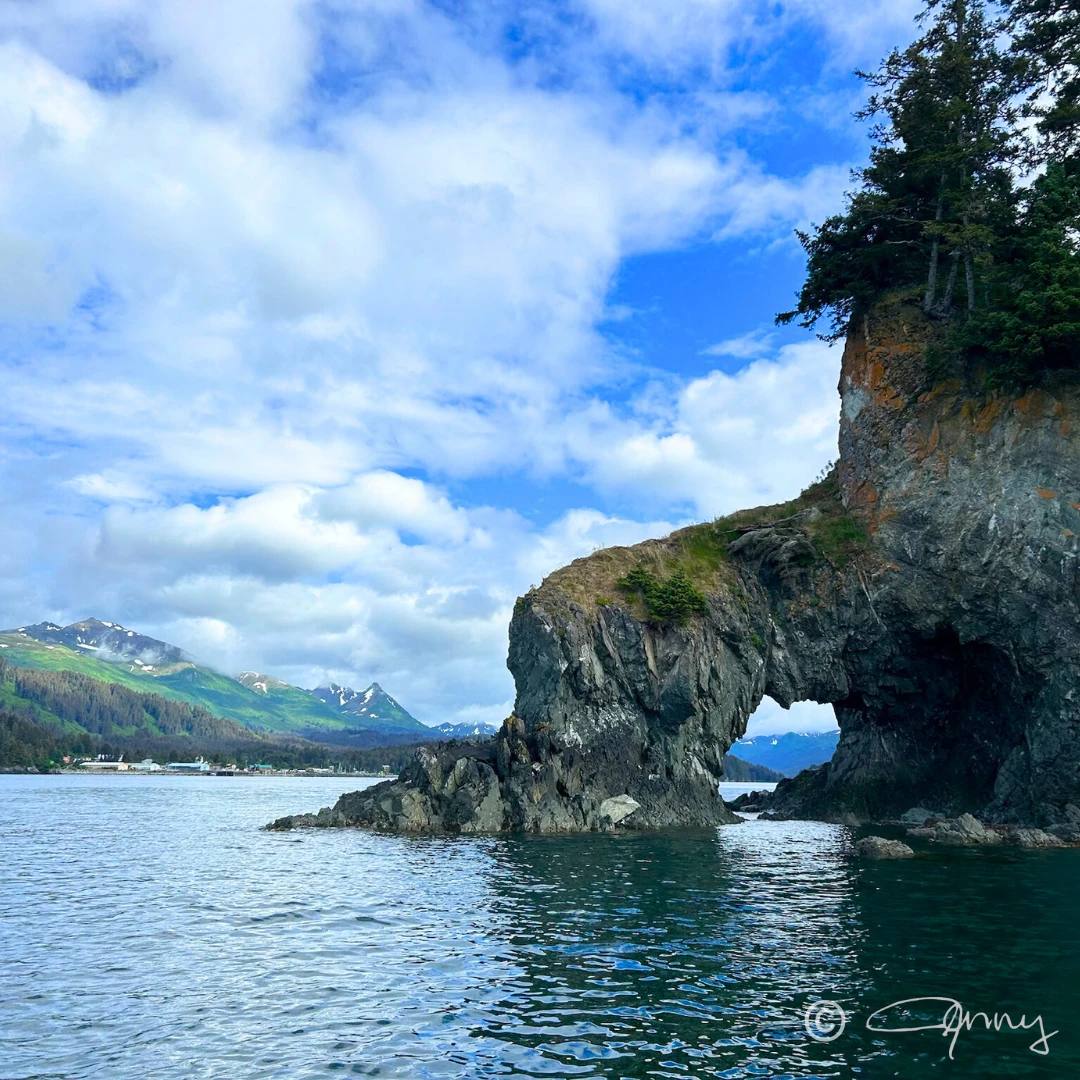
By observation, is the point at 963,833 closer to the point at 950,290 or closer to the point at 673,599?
the point at 673,599

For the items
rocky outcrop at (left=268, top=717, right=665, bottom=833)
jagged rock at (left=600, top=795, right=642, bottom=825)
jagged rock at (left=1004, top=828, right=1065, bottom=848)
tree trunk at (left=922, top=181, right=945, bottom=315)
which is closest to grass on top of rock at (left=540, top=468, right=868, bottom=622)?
rocky outcrop at (left=268, top=717, right=665, bottom=833)

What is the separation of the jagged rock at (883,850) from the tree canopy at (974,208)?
35618 mm

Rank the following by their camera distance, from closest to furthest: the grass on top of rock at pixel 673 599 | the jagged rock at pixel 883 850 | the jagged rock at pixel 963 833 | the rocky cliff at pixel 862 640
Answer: the jagged rock at pixel 883 850 → the jagged rock at pixel 963 833 → the rocky cliff at pixel 862 640 → the grass on top of rock at pixel 673 599

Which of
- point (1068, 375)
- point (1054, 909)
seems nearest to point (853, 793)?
point (1068, 375)

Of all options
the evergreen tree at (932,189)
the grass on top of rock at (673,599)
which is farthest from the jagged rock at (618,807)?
the evergreen tree at (932,189)

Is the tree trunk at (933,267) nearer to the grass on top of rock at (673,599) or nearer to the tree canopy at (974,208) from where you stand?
the tree canopy at (974,208)

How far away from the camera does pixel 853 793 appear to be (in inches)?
3103

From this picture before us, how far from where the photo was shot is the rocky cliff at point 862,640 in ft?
205

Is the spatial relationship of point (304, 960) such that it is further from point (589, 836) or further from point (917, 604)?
point (917, 604)

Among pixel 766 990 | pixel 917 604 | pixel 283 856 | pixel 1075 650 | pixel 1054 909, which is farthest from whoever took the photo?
pixel 917 604

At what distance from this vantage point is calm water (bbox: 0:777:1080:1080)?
16.7 meters

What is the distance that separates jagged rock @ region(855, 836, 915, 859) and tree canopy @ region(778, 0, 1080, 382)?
3562cm

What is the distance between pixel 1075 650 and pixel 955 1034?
50.4 metres

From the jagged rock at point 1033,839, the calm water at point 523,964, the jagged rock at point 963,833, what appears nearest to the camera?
the calm water at point 523,964
